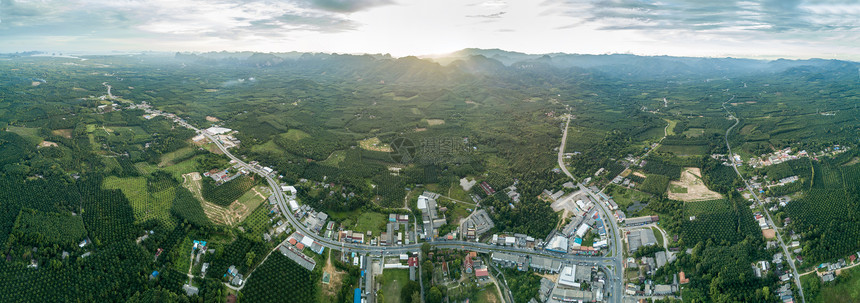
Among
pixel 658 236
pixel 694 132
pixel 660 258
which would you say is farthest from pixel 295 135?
pixel 694 132

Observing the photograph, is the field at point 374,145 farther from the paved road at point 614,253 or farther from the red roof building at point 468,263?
the paved road at point 614,253

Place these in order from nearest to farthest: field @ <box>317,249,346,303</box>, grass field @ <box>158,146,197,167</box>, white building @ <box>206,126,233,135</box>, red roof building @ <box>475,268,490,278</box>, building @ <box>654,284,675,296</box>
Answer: field @ <box>317,249,346,303</box> < building @ <box>654,284,675,296</box> < red roof building @ <box>475,268,490,278</box> < grass field @ <box>158,146,197,167</box> < white building @ <box>206,126,233,135</box>

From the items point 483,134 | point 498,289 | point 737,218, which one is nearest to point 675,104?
point 483,134

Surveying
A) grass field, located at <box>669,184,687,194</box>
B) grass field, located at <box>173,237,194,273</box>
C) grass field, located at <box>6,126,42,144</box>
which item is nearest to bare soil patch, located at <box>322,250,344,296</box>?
grass field, located at <box>173,237,194,273</box>

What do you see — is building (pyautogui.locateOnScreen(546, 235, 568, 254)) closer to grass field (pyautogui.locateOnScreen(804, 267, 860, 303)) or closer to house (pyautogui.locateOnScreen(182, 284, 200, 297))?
grass field (pyautogui.locateOnScreen(804, 267, 860, 303))

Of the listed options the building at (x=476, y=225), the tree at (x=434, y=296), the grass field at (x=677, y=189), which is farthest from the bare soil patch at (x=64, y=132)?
the grass field at (x=677, y=189)

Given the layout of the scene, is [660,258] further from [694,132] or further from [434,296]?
[694,132]
